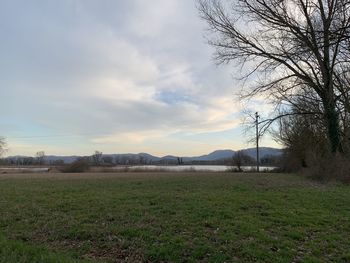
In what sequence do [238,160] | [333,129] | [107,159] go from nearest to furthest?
[333,129] → [238,160] → [107,159]

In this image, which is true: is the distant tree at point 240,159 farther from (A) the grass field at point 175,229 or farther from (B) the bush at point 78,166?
(A) the grass field at point 175,229

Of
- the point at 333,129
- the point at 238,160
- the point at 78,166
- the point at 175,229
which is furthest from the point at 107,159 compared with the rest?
the point at 175,229

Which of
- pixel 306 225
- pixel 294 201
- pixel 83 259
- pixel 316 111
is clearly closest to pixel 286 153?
pixel 316 111

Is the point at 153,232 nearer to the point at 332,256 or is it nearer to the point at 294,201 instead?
the point at 332,256

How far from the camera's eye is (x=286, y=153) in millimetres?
62188

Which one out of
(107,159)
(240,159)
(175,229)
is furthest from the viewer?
(107,159)

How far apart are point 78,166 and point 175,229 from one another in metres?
75.8

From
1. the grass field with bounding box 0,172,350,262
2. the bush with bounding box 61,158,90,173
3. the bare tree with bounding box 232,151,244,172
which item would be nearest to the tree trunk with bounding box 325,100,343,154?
the grass field with bounding box 0,172,350,262

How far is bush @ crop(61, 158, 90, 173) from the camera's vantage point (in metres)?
81.9

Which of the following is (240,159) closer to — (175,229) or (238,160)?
(238,160)

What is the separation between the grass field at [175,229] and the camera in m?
8.27

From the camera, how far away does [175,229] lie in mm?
9945

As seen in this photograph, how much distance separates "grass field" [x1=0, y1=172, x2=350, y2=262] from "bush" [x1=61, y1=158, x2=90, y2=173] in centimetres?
6855

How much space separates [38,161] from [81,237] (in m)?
172
